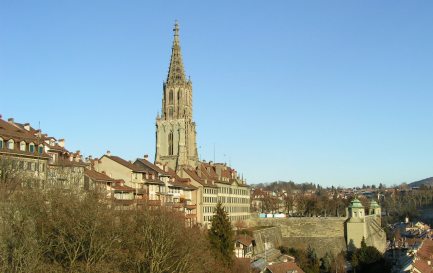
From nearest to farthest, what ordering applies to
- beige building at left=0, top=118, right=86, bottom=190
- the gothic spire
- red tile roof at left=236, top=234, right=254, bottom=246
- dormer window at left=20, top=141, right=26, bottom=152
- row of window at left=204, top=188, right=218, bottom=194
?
beige building at left=0, top=118, right=86, bottom=190
dormer window at left=20, top=141, right=26, bottom=152
red tile roof at left=236, top=234, right=254, bottom=246
row of window at left=204, top=188, right=218, bottom=194
the gothic spire

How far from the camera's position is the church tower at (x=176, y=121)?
117m

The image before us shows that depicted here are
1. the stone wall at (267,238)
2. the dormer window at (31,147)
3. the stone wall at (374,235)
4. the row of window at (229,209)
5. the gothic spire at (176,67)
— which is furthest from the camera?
the gothic spire at (176,67)

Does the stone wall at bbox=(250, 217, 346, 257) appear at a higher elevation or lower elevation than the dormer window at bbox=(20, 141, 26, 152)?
lower

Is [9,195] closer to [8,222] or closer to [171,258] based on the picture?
[8,222]

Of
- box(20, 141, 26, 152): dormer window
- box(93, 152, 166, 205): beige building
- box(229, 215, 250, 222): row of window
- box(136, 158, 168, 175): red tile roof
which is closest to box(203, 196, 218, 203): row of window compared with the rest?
box(229, 215, 250, 222): row of window

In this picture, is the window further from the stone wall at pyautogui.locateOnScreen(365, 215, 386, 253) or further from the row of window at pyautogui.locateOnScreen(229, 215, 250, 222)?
the stone wall at pyautogui.locateOnScreen(365, 215, 386, 253)

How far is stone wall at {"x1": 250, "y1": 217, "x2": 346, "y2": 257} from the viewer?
114m

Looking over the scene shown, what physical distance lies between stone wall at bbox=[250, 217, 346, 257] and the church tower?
22.2 meters

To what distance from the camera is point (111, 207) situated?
172 feet

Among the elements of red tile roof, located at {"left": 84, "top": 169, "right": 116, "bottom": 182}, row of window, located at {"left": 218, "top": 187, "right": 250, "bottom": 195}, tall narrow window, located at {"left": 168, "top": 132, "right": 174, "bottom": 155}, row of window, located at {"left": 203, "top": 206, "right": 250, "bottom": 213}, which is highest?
tall narrow window, located at {"left": 168, "top": 132, "right": 174, "bottom": 155}

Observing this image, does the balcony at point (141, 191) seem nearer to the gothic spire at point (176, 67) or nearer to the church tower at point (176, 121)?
the church tower at point (176, 121)

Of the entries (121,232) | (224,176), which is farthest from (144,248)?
(224,176)

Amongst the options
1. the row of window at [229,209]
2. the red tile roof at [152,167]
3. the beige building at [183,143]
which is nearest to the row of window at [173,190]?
the red tile roof at [152,167]

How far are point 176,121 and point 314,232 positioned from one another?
34.9m
